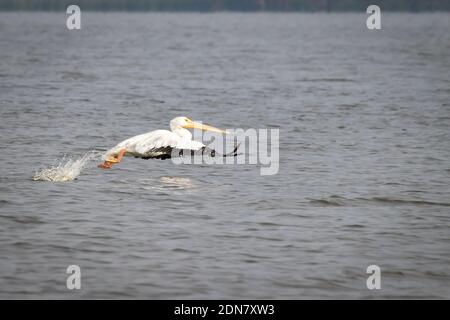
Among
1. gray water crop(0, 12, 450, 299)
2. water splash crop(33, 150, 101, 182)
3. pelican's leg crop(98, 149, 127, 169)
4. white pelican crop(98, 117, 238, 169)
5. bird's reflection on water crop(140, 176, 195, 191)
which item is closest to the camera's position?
gray water crop(0, 12, 450, 299)

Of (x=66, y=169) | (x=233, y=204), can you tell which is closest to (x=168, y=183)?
(x=233, y=204)

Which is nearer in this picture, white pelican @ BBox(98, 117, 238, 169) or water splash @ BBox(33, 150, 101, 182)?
white pelican @ BBox(98, 117, 238, 169)

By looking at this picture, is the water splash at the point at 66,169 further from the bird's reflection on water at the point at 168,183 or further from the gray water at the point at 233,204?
the bird's reflection on water at the point at 168,183

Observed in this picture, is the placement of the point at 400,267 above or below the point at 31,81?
below

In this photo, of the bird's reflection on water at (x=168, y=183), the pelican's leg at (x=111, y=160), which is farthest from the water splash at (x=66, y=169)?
the bird's reflection on water at (x=168, y=183)

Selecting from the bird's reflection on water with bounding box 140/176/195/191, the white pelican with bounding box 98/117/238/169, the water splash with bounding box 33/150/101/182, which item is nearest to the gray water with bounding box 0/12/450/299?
the bird's reflection on water with bounding box 140/176/195/191

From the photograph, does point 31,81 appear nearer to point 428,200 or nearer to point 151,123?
point 151,123

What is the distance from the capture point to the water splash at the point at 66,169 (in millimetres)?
15633

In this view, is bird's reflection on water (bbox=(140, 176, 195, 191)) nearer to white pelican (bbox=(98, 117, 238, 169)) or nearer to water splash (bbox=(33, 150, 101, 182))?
white pelican (bbox=(98, 117, 238, 169))

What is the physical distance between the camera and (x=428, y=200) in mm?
14555

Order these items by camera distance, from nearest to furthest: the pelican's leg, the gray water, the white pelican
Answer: the gray water → the pelican's leg → the white pelican

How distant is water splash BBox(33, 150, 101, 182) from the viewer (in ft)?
51.3
